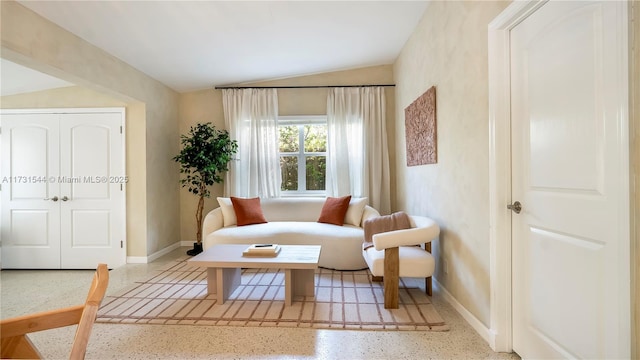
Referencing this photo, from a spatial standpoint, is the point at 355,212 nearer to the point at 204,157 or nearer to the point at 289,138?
the point at 289,138

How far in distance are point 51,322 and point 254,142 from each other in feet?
11.6

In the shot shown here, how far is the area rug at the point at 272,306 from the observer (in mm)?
2090

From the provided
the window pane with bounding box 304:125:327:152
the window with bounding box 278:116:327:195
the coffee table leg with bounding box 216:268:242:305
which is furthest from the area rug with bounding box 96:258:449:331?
the window pane with bounding box 304:125:327:152

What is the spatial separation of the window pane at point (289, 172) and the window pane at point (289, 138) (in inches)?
6.4

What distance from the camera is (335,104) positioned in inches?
166

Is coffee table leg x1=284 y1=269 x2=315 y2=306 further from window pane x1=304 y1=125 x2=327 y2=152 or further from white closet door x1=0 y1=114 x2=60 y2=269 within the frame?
white closet door x1=0 y1=114 x2=60 y2=269

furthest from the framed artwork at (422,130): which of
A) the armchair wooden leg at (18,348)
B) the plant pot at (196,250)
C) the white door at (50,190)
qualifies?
the white door at (50,190)

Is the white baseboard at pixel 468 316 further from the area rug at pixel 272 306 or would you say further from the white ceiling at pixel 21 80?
the white ceiling at pixel 21 80

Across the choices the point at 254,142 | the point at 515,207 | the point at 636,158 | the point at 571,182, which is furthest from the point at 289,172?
the point at 636,158

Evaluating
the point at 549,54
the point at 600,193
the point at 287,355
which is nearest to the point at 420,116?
the point at 549,54

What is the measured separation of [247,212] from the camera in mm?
3746

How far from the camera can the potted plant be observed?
3.87 metres

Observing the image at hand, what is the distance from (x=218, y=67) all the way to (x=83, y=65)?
1.40 meters

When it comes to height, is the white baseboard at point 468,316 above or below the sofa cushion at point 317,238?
below
